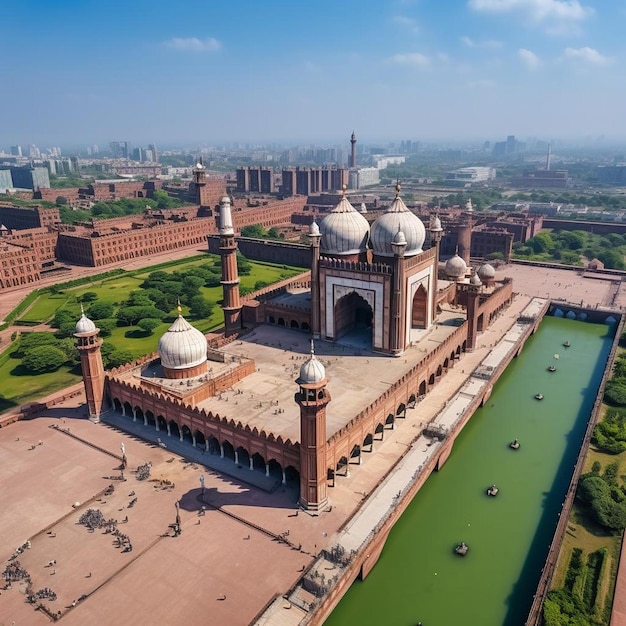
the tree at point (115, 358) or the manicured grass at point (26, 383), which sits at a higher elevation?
the tree at point (115, 358)

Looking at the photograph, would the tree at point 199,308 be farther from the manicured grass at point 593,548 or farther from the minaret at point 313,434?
the manicured grass at point 593,548

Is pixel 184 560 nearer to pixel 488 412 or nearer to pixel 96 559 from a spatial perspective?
pixel 96 559

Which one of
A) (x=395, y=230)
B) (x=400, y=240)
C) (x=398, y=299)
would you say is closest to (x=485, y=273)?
(x=395, y=230)

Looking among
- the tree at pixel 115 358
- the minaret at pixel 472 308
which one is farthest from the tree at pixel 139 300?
the minaret at pixel 472 308

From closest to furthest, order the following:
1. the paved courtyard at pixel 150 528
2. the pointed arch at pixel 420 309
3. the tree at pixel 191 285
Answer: the paved courtyard at pixel 150 528, the pointed arch at pixel 420 309, the tree at pixel 191 285

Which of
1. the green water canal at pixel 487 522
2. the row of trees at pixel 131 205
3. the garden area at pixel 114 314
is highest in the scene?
the row of trees at pixel 131 205

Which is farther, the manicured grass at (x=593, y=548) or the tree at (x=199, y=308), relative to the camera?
the tree at (x=199, y=308)

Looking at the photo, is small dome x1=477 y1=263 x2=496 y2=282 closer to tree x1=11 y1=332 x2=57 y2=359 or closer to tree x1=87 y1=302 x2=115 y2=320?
tree x1=87 y1=302 x2=115 y2=320

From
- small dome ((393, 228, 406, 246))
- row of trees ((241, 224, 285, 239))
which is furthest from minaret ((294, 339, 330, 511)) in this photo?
row of trees ((241, 224, 285, 239))

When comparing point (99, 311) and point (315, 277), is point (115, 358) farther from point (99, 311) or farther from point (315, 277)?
point (315, 277)
